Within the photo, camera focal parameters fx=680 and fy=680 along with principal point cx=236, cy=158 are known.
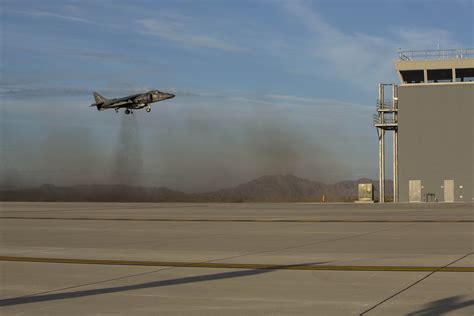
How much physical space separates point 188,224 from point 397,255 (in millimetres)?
15662

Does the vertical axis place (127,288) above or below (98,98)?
below

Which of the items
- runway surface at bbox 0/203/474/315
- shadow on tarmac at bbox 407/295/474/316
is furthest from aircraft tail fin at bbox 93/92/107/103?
shadow on tarmac at bbox 407/295/474/316

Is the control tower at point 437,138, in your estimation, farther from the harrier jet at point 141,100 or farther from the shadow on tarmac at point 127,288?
the shadow on tarmac at point 127,288

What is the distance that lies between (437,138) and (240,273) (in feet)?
216

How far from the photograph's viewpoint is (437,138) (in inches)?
2995

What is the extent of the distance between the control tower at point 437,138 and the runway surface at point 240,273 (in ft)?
168

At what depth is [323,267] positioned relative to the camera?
15.2 m

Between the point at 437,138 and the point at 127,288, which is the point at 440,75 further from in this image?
the point at 127,288

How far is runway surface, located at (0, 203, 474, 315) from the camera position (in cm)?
1077

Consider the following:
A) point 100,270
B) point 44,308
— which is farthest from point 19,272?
point 44,308

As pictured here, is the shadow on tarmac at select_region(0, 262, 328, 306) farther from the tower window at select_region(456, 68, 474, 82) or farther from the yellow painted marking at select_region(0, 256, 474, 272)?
the tower window at select_region(456, 68, 474, 82)

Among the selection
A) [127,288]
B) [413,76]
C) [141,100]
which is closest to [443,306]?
[127,288]

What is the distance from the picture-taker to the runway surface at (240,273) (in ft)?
35.3

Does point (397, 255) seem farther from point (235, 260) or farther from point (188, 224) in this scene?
point (188, 224)
